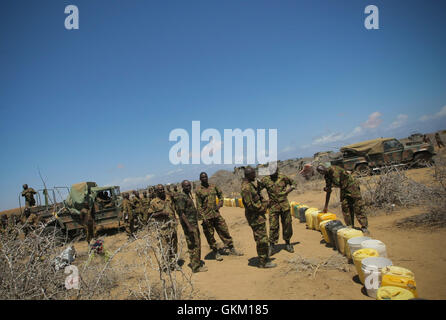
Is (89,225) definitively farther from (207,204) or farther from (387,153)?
(387,153)

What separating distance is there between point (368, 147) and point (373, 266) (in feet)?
40.9

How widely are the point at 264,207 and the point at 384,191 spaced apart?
4594 millimetres

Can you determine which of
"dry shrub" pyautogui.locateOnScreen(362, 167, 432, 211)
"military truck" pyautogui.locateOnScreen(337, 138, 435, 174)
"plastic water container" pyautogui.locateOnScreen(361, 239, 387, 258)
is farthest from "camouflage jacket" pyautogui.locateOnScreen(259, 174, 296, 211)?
"military truck" pyautogui.locateOnScreen(337, 138, 435, 174)

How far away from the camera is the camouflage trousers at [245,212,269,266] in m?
4.56

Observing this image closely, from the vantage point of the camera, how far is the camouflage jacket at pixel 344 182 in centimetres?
534

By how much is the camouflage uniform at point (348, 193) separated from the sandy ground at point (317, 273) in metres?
0.58

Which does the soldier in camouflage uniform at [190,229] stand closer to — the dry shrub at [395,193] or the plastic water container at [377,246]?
the plastic water container at [377,246]

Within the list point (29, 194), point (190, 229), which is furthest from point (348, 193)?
point (29, 194)

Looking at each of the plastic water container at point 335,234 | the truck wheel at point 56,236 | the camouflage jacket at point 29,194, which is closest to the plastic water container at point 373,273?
the plastic water container at point 335,234

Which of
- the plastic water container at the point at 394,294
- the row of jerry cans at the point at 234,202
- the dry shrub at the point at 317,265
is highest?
the plastic water container at the point at 394,294

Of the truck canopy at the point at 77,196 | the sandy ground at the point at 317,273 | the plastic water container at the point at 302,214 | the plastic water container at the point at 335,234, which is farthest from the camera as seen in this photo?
the truck canopy at the point at 77,196

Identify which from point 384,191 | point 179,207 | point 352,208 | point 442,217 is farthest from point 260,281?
point 384,191

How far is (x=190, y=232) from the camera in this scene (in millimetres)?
5035
